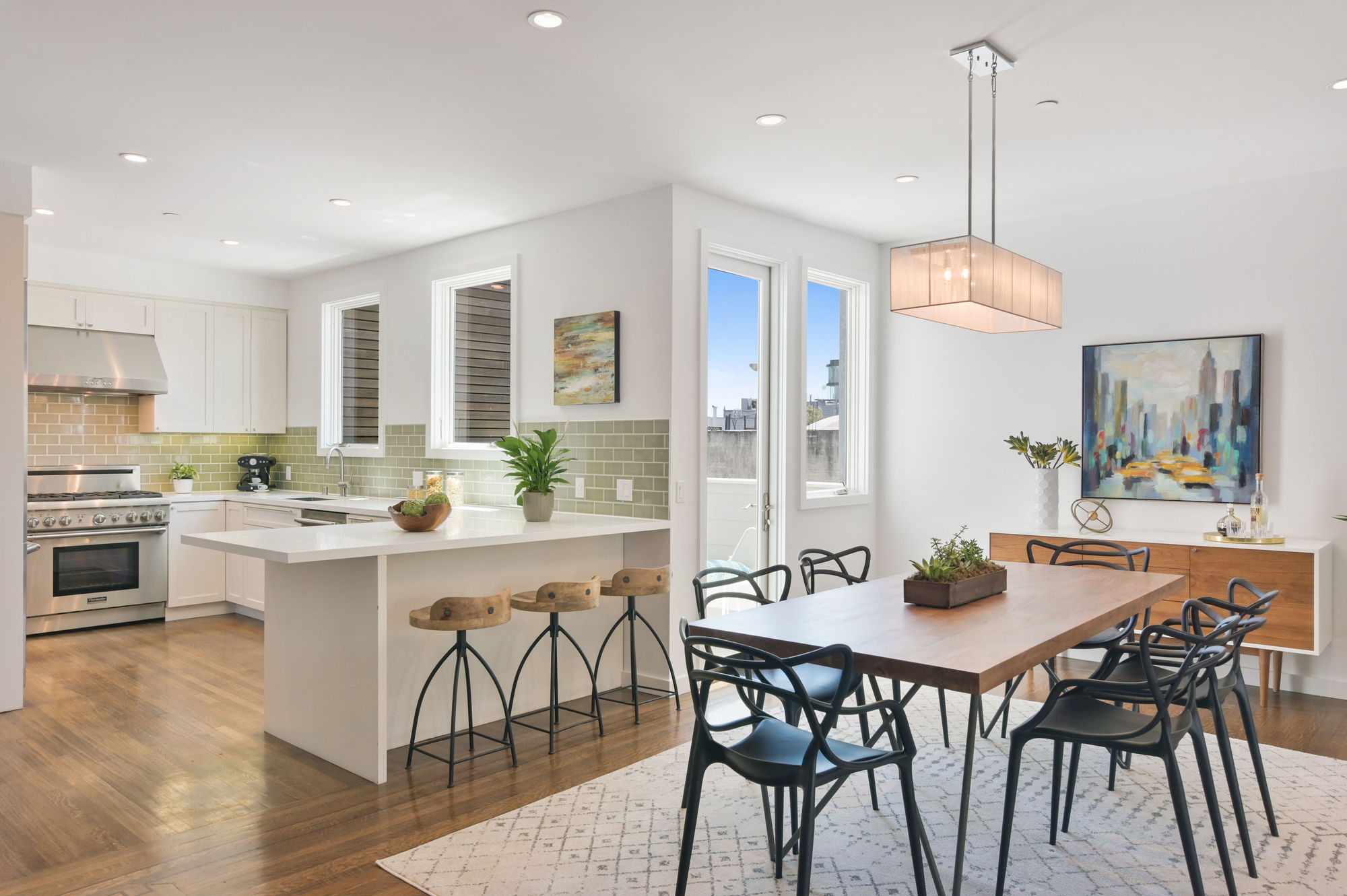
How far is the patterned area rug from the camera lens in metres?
2.63

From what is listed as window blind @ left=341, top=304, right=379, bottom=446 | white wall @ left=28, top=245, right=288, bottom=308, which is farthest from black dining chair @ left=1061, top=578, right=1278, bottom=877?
white wall @ left=28, top=245, right=288, bottom=308

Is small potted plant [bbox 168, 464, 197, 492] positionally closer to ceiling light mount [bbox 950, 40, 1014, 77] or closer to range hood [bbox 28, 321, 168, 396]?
range hood [bbox 28, 321, 168, 396]

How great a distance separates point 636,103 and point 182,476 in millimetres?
5368

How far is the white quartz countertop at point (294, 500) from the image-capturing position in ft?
18.5

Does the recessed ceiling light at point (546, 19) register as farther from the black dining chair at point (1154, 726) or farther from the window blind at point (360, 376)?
the window blind at point (360, 376)

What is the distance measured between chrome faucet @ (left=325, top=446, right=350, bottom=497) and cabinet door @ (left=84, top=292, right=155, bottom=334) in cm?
159

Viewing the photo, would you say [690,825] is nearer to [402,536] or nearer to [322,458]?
[402,536]

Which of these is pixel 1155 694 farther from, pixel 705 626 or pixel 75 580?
pixel 75 580

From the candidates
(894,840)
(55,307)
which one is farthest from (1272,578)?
(55,307)

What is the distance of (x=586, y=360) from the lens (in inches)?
197

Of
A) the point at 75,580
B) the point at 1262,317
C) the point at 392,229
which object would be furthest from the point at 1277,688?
the point at 75,580

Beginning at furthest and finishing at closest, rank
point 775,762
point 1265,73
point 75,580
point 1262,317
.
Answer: point 75,580, point 1262,317, point 1265,73, point 775,762

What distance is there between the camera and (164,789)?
3.37 m

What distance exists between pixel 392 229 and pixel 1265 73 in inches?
180
